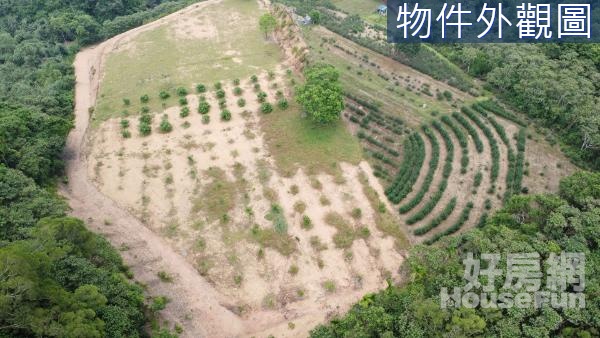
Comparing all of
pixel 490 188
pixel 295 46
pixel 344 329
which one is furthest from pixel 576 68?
pixel 344 329

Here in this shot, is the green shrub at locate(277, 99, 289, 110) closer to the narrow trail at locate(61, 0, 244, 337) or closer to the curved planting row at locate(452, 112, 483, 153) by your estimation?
the curved planting row at locate(452, 112, 483, 153)

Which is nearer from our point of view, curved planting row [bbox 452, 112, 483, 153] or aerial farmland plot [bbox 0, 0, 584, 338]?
aerial farmland plot [bbox 0, 0, 584, 338]

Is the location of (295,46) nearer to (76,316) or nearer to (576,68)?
(576,68)

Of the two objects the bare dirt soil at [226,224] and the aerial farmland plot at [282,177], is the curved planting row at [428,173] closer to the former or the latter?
the aerial farmland plot at [282,177]

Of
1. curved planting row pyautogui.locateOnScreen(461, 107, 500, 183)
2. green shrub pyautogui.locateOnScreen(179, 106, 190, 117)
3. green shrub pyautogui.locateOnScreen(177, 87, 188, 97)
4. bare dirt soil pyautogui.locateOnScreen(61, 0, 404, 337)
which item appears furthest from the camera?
green shrub pyautogui.locateOnScreen(177, 87, 188, 97)

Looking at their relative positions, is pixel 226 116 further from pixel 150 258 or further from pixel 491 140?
pixel 491 140

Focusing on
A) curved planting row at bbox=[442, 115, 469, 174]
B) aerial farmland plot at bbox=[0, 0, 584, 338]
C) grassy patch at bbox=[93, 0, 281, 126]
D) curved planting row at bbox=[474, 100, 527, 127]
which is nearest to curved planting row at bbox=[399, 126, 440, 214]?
aerial farmland plot at bbox=[0, 0, 584, 338]
